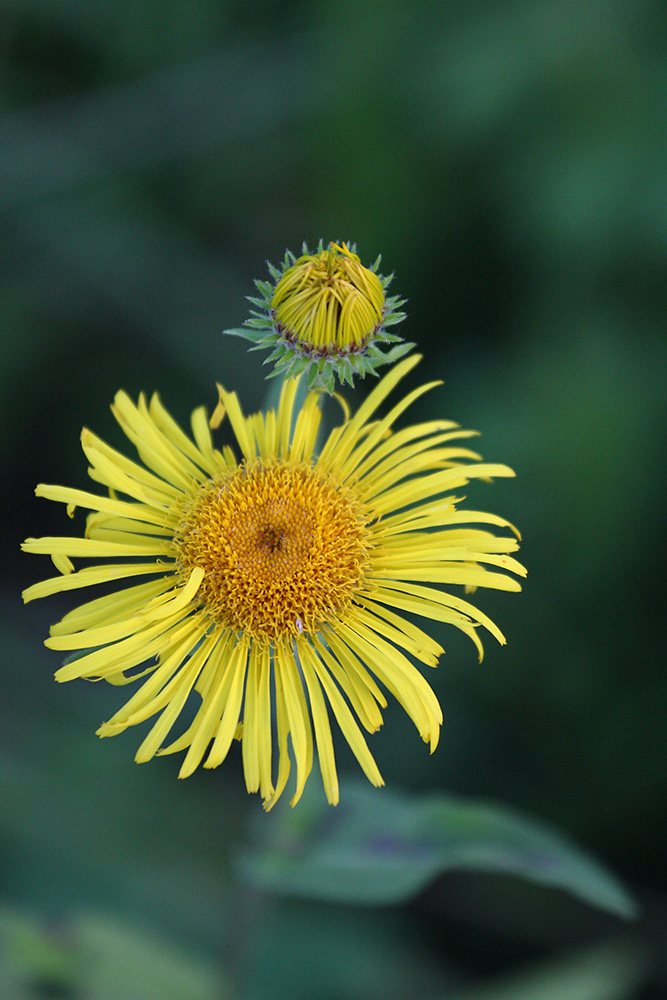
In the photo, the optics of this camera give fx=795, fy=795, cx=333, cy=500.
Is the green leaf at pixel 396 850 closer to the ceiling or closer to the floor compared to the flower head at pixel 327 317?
closer to the floor

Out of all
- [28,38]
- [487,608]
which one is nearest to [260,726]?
[487,608]

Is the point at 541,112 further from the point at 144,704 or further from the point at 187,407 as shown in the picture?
the point at 144,704

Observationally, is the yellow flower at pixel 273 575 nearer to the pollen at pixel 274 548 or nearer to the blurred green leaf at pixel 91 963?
the pollen at pixel 274 548

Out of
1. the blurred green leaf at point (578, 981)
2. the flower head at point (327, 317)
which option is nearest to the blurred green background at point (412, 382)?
the blurred green leaf at point (578, 981)

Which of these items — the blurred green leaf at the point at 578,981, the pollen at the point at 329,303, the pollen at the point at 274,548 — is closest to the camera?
the pollen at the point at 329,303

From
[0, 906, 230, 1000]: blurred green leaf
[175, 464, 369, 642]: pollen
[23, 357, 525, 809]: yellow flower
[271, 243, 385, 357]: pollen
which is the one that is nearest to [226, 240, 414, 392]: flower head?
[271, 243, 385, 357]: pollen
